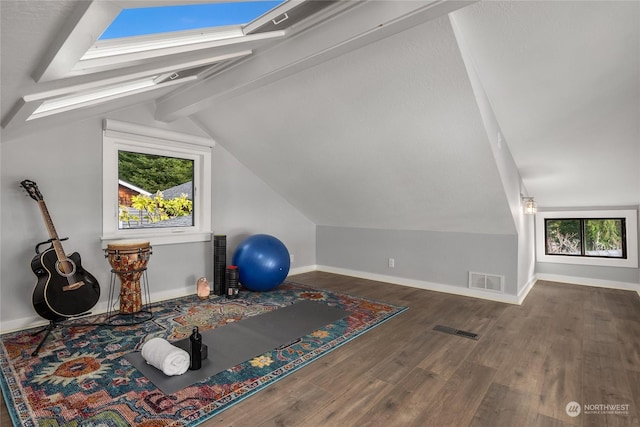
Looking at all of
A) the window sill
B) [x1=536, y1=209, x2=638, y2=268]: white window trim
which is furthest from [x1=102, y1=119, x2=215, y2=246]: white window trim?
[x1=536, y1=209, x2=638, y2=268]: white window trim

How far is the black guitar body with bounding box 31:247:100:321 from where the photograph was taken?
2.78 m

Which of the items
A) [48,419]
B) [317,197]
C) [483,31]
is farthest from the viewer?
[317,197]

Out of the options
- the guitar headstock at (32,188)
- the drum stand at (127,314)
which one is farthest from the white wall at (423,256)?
the guitar headstock at (32,188)

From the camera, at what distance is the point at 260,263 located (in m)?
4.42

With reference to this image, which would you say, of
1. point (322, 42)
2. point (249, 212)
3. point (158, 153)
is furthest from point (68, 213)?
point (322, 42)

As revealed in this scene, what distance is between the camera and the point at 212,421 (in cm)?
183

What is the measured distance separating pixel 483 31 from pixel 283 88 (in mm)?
1874

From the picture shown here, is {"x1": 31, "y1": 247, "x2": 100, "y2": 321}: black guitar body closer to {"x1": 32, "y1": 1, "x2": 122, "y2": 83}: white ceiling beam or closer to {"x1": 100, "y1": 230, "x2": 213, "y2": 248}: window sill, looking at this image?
{"x1": 100, "y1": 230, "x2": 213, "y2": 248}: window sill

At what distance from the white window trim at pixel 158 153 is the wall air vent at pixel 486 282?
151 inches

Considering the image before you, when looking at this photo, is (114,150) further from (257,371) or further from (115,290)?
(257,371)

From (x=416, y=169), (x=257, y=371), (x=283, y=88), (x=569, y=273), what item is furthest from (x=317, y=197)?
(x=569, y=273)

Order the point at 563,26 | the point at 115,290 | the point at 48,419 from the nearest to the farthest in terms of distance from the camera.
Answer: the point at 48,419 → the point at 563,26 → the point at 115,290

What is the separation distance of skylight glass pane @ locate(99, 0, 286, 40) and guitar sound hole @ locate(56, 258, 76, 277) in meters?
2.44

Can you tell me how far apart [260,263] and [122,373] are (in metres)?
2.23
